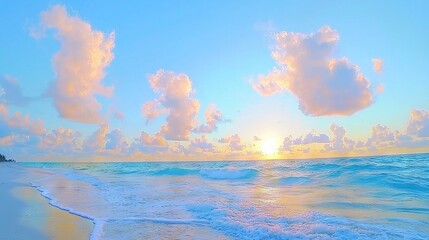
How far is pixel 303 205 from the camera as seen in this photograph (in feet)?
39.2

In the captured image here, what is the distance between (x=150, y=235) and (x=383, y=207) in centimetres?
842

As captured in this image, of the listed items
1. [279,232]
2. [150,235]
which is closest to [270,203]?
[279,232]

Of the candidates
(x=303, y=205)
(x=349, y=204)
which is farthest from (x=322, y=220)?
(x=349, y=204)

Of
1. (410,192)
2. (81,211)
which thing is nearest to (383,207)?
(410,192)

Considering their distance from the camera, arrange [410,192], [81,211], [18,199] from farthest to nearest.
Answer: [410,192], [18,199], [81,211]

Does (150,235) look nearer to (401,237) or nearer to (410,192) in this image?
(401,237)

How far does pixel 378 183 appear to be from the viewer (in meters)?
19.3

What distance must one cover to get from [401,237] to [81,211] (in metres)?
8.64

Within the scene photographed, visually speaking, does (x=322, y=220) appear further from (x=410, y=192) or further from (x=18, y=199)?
(x=18, y=199)

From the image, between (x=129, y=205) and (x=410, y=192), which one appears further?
(x=410, y=192)

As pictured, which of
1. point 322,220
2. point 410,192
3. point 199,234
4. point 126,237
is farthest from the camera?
point 410,192

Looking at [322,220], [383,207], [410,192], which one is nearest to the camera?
[322,220]

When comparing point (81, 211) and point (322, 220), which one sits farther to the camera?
point (81, 211)

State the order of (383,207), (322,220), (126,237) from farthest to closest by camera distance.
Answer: (383,207), (322,220), (126,237)
